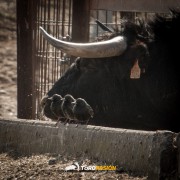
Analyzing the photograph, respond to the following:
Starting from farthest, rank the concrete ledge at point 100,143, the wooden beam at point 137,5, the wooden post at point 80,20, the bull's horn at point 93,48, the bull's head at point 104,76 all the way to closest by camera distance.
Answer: the wooden post at point 80,20
the wooden beam at point 137,5
the bull's head at point 104,76
the bull's horn at point 93,48
the concrete ledge at point 100,143

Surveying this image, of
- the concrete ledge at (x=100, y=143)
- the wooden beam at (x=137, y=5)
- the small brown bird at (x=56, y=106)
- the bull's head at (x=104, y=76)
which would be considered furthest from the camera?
the wooden beam at (x=137, y=5)

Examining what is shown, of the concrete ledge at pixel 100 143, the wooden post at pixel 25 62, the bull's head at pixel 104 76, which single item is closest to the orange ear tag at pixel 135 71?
the bull's head at pixel 104 76

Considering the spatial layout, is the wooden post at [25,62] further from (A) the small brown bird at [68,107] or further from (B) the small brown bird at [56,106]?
(A) the small brown bird at [68,107]

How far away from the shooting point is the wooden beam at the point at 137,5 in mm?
6379

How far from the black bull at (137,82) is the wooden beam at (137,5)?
1.56 ft

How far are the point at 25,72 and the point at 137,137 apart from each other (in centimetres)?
337

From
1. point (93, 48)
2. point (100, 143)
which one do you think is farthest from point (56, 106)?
point (100, 143)

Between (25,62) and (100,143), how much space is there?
313cm

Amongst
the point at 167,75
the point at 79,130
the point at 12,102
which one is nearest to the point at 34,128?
the point at 79,130

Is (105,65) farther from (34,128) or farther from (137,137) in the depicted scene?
(137,137)

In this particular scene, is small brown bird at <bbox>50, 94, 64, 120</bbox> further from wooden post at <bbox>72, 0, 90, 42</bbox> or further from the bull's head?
wooden post at <bbox>72, 0, 90, 42</bbox>

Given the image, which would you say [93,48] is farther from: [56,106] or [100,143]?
[100,143]

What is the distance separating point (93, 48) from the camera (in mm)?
5480

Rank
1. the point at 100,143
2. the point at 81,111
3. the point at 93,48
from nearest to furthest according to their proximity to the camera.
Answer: the point at 100,143
the point at 81,111
the point at 93,48
